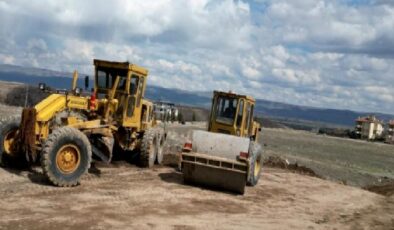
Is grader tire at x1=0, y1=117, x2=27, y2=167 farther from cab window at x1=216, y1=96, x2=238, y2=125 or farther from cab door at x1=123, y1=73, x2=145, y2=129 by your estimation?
cab window at x1=216, y1=96, x2=238, y2=125

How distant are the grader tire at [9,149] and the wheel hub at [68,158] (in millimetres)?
1683

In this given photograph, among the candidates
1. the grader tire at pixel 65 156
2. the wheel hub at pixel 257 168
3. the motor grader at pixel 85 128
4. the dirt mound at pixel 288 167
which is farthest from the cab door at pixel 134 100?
the dirt mound at pixel 288 167

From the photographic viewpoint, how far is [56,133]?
13.4 metres

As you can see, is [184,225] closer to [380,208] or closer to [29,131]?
[29,131]

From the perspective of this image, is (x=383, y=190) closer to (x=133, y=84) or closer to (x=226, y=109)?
(x=226, y=109)

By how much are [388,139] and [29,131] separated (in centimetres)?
9782

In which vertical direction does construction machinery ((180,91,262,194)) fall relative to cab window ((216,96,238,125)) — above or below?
below

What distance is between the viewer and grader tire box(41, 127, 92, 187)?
13234 mm

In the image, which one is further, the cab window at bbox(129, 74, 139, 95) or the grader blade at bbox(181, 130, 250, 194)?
the cab window at bbox(129, 74, 139, 95)

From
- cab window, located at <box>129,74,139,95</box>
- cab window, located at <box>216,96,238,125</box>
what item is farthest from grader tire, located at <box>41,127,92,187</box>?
cab window, located at <box>216,96,238,125</box>

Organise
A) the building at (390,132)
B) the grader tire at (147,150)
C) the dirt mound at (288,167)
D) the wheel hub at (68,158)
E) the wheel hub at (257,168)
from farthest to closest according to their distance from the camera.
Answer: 1. the building at (390,132)
2. the dirt mound at (288,167)
3. the grader tire at (147,150)
4. the wheel hub at (257,168)
5. the wheel hub at (68,158)

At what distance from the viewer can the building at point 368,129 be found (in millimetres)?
107312

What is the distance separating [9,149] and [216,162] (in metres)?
5.43

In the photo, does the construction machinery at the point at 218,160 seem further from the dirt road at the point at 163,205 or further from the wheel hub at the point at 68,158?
the wheel hub at the point at 68,158
